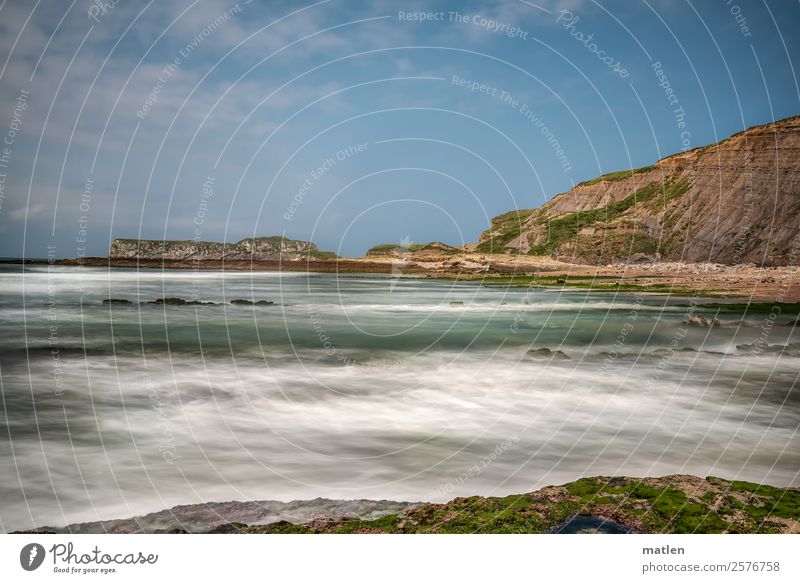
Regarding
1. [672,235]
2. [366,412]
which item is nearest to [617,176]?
[672,235]

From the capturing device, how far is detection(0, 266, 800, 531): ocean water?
30.3 ft

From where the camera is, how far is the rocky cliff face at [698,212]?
86188 mm

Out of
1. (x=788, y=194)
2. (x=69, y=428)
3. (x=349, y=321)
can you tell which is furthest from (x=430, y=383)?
(x=788, y=194)

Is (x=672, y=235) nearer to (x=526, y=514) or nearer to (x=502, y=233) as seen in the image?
(x=502, y=233)

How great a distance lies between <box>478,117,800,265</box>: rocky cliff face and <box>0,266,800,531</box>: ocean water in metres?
68.7

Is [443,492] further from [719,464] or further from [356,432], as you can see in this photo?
[719,464]

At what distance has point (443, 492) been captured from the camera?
8.74 m

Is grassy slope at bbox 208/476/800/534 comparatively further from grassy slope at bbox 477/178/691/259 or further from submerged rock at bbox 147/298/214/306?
grassy slope at bbox 477/178/691/259
